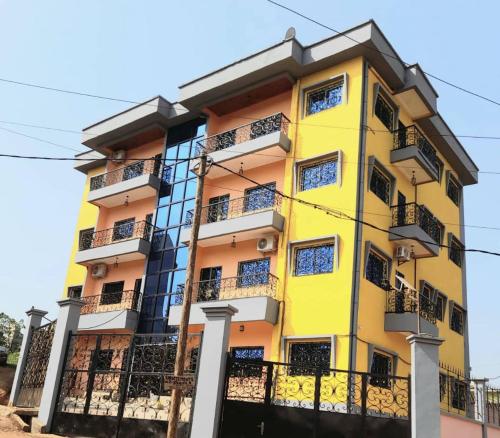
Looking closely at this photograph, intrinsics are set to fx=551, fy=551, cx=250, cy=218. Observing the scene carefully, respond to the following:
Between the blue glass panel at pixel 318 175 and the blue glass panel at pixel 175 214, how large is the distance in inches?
219

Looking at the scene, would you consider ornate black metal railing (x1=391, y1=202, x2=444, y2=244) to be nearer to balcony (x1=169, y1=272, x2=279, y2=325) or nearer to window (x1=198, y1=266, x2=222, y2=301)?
balcony (x1=169, y1=272, x2=279, y2=325)

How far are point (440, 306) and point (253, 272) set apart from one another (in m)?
7.78

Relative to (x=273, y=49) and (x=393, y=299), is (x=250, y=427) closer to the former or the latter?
(x=393, y=299)

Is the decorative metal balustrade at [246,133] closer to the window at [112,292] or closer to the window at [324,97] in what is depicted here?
the window at [324,97]

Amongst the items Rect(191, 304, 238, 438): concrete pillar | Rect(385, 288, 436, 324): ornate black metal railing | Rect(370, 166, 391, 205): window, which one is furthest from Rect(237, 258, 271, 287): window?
Rect(191, 304, 238, 438): concrete pillar

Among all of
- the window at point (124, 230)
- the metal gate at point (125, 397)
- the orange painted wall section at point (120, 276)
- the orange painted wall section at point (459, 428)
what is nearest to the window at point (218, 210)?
the orange painted wall section at point (120, 276)

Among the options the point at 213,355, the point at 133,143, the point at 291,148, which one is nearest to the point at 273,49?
the point at 291,148

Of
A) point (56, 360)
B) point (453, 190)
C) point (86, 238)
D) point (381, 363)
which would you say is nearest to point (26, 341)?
point (56, 360)

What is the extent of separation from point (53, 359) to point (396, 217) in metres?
11.6

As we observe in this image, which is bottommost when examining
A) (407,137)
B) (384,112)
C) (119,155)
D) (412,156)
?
(412,156)

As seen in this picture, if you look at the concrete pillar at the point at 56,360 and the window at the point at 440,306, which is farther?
the window at the point at 440,306

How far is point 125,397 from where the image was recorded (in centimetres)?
1060

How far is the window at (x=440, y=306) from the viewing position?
20688 mm

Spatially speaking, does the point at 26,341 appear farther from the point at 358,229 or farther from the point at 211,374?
the point at 358,229
